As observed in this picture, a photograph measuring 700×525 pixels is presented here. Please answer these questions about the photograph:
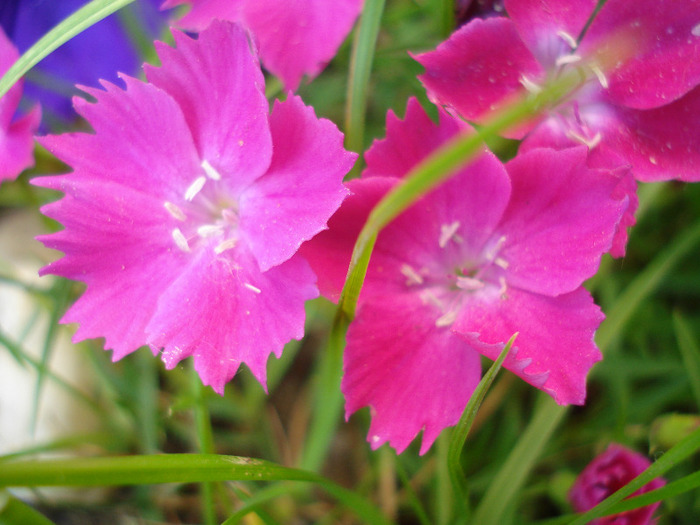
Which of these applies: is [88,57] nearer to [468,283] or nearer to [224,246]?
[224,246]


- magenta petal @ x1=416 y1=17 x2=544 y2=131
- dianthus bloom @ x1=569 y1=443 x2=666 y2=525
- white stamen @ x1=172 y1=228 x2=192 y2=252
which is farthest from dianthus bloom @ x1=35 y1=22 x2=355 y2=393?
dianthus bloom @ x1=569 y1=443 x2=666 y2=525

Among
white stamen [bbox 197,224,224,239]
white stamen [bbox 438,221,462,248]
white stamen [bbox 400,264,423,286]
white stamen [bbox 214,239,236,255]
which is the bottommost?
white stamen [bbox 400,264,423,286]

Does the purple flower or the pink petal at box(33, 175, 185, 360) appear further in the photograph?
the purple flower

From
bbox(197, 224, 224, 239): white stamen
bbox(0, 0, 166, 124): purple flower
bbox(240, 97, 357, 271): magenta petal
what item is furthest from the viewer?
bbox(0, 0, 166, 124): purple flower

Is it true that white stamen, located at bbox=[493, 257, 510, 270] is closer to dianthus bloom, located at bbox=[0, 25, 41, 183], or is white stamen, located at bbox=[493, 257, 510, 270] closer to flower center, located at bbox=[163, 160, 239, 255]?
flower center, located at bbox=[163, 160, 239, 255]

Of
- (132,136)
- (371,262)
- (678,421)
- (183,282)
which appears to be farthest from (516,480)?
(132,136)

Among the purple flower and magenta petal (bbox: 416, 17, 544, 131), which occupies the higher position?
the purple flower

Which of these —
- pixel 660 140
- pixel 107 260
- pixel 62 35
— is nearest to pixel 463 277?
pixel 660 140

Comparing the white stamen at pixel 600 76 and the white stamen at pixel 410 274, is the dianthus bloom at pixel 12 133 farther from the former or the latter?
the white stamen at pixel 600 76
